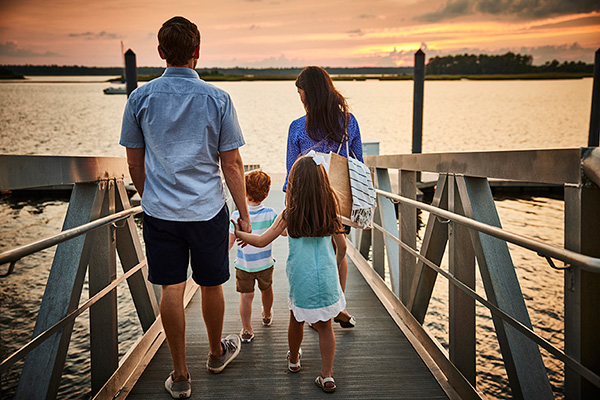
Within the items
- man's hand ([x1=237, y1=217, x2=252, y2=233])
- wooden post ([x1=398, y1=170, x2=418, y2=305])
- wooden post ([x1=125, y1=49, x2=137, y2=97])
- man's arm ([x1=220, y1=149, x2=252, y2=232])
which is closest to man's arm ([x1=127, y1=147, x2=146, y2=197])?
man's arm ([x1=220, y1=149, x2=252, y2=232])

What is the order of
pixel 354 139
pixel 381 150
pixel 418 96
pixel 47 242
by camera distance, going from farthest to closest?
pixel 381 150 → pixel 418 96 → pixel 354 139 → pixel 47 242

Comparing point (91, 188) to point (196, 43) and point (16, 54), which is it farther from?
point (16, 54)

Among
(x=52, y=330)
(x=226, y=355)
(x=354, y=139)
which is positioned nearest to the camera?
(x=52, y=330)

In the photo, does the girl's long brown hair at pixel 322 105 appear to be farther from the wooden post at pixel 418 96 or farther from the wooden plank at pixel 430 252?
the wooden post at pixel 418 96

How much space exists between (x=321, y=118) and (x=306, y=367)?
51.1 inches

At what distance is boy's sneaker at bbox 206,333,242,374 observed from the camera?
94.4 inches

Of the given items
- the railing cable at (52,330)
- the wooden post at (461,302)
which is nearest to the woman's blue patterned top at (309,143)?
the wooden post at (461,302)

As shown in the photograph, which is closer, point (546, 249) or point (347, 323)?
point (546, 249)

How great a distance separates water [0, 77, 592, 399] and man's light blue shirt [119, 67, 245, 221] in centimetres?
100

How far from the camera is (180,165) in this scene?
A: 6.36 ft

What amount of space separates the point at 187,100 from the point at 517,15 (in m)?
48.3

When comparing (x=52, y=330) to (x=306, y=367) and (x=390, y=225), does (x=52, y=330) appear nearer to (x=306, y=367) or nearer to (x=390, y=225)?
(x=306, y=367)

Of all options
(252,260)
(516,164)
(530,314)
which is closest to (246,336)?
(252,260)

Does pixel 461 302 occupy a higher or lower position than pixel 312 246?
lower
